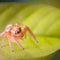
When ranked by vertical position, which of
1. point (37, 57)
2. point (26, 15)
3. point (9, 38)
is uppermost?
point (26, 15)

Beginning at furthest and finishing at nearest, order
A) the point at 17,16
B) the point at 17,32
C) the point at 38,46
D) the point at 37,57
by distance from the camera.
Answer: the point at 17,16 < the point at 17,32 < the point at 38,46 < the point at 37,57

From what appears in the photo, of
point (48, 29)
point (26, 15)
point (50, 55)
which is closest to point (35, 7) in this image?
point (26, 15)

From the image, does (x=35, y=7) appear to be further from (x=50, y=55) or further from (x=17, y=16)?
(x=50, y=55)

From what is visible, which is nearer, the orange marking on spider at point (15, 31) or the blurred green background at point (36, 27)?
the blurred green background at point (36, 27)

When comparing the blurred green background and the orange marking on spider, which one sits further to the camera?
the orange marking on spider

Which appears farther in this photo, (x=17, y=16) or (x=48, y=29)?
(x=17, y=16)

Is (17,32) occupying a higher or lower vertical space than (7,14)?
lower

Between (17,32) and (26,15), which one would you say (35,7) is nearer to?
(26,15)

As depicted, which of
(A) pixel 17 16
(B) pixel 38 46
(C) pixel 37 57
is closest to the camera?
(C) pixel 37 57
